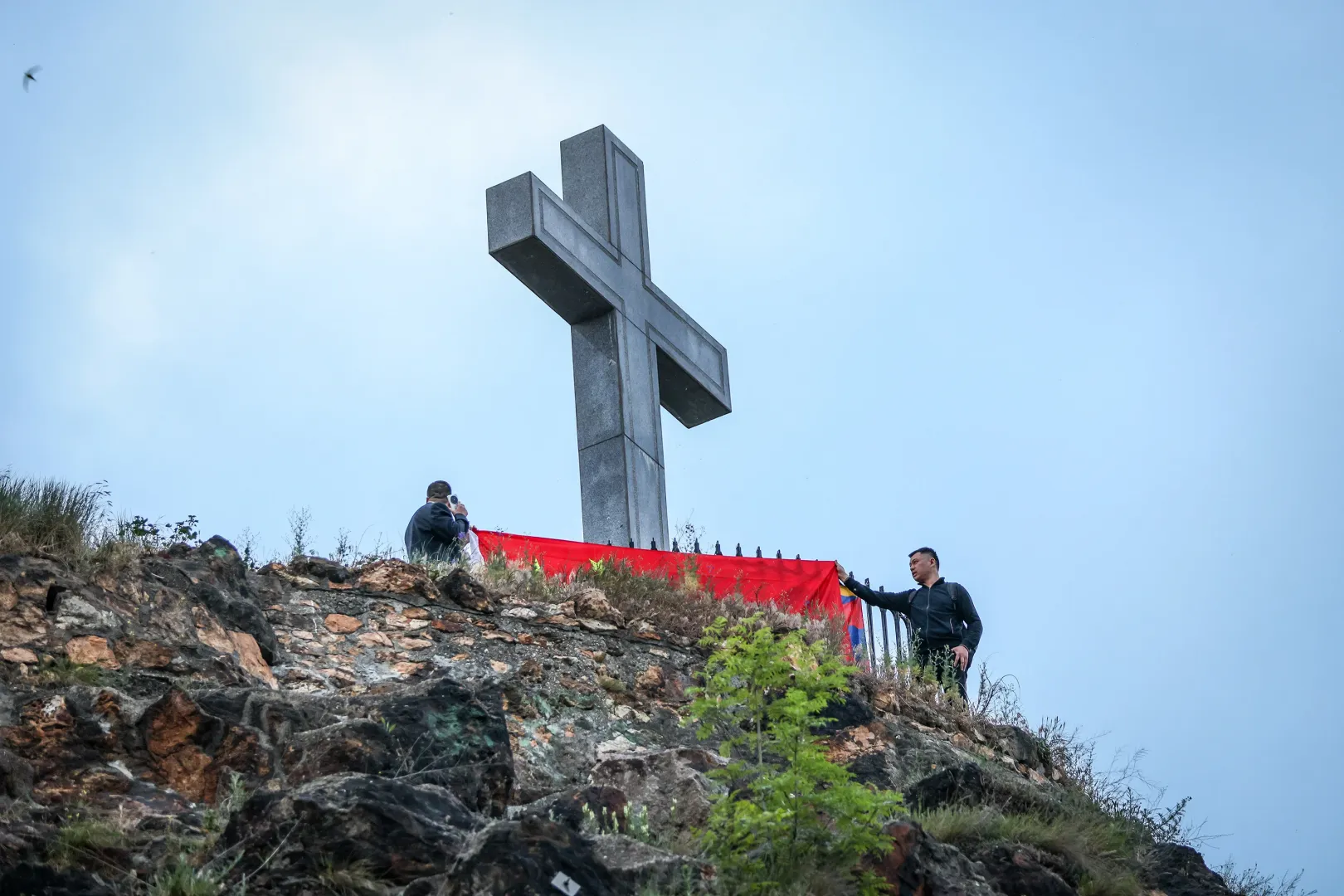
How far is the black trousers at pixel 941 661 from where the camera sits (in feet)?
36.1

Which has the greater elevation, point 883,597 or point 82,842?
point 883,597

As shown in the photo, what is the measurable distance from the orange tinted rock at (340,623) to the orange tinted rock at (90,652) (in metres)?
1.84

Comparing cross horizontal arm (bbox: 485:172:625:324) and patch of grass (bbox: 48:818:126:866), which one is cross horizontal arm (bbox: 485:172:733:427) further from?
patch of grass (bbox: 48:818:126:866)

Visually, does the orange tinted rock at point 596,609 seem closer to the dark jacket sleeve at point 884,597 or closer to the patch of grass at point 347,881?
the dark jacket sleeve at point 884,597

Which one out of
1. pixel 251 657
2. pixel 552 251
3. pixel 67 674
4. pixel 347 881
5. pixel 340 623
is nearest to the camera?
pixel 347 881

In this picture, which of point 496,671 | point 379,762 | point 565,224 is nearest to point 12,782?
point 379,762

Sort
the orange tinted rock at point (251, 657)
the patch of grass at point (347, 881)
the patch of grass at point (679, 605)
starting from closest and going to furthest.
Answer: the patch of grass at point (347, 881)
the orange tinted rock at point (251, 657)
the patch of grass at point (679, 605)

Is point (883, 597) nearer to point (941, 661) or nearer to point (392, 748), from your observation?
point (941, 661)

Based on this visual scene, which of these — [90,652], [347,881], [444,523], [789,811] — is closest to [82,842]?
[347,881]

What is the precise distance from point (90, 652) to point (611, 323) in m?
7.28

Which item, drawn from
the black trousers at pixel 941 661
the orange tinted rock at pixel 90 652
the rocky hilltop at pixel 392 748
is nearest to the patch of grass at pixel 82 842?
the rocky hilltop at pixel 392 748

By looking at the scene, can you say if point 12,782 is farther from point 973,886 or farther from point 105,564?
point 973,886

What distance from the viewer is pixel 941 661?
1127 centimetres

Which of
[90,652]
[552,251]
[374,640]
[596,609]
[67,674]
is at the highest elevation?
[552,251]
